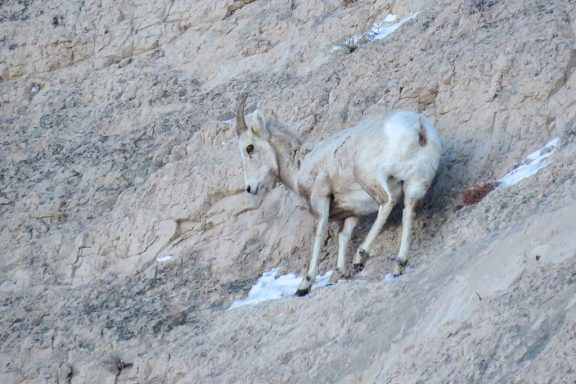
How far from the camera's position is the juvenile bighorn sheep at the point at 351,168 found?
12727 millimetres

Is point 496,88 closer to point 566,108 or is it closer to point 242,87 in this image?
point 566,108

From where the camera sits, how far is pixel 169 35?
20234mm

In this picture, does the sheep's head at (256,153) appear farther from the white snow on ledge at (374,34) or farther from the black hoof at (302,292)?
the white snow on ledge at (374,34)

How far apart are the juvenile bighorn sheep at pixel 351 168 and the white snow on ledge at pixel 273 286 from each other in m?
0.34

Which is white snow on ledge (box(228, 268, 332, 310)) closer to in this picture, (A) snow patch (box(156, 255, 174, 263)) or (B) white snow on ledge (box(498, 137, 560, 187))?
(A) snow patch (box(156, 255, 174, 263))

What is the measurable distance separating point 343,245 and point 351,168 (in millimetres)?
858

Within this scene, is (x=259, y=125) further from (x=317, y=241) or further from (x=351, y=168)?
(x=317, y=241)

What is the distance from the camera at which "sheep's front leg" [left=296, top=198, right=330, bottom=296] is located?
13.1 m

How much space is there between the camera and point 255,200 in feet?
51.0

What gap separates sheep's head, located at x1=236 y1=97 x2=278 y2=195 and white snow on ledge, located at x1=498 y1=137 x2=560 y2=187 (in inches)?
110

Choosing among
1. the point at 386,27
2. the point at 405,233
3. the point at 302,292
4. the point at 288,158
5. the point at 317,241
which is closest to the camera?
the point at 405,233

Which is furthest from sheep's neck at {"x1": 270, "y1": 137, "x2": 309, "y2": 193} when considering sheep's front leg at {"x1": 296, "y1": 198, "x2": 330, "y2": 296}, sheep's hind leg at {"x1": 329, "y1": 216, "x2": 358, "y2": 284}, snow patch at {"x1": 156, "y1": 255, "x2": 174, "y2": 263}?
snow patch at {"x1": 156, "y1": 255, "x2": 174, "y2": 263}

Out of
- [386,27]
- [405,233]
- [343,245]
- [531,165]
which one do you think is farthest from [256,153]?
[386,27]

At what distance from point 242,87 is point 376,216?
474cm
